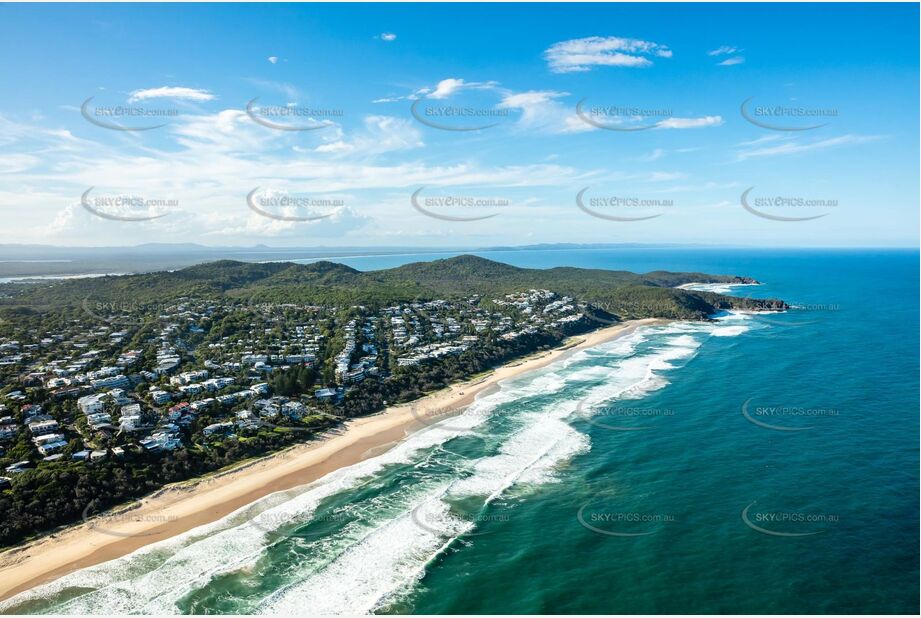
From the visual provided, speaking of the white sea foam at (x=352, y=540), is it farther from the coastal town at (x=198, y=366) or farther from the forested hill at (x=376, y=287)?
the forested hill at (x=376, y=287)

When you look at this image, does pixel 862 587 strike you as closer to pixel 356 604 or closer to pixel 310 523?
pixel 356 604

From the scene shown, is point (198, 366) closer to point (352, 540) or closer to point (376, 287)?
point (352, 540)

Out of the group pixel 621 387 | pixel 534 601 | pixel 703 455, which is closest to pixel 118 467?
pixel 534 601

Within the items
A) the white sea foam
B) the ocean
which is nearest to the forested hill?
the ocean

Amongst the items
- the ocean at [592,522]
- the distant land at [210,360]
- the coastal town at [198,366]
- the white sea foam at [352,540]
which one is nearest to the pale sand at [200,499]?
the white sea foam at [352,540]

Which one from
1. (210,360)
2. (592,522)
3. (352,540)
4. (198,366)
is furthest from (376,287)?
(592,522)

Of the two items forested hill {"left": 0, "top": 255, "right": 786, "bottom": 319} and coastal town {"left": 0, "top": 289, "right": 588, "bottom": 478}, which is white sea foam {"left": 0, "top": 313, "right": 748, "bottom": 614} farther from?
forested hill {"left": 0, "top": 255, "right": 786, "bottom": 319}
